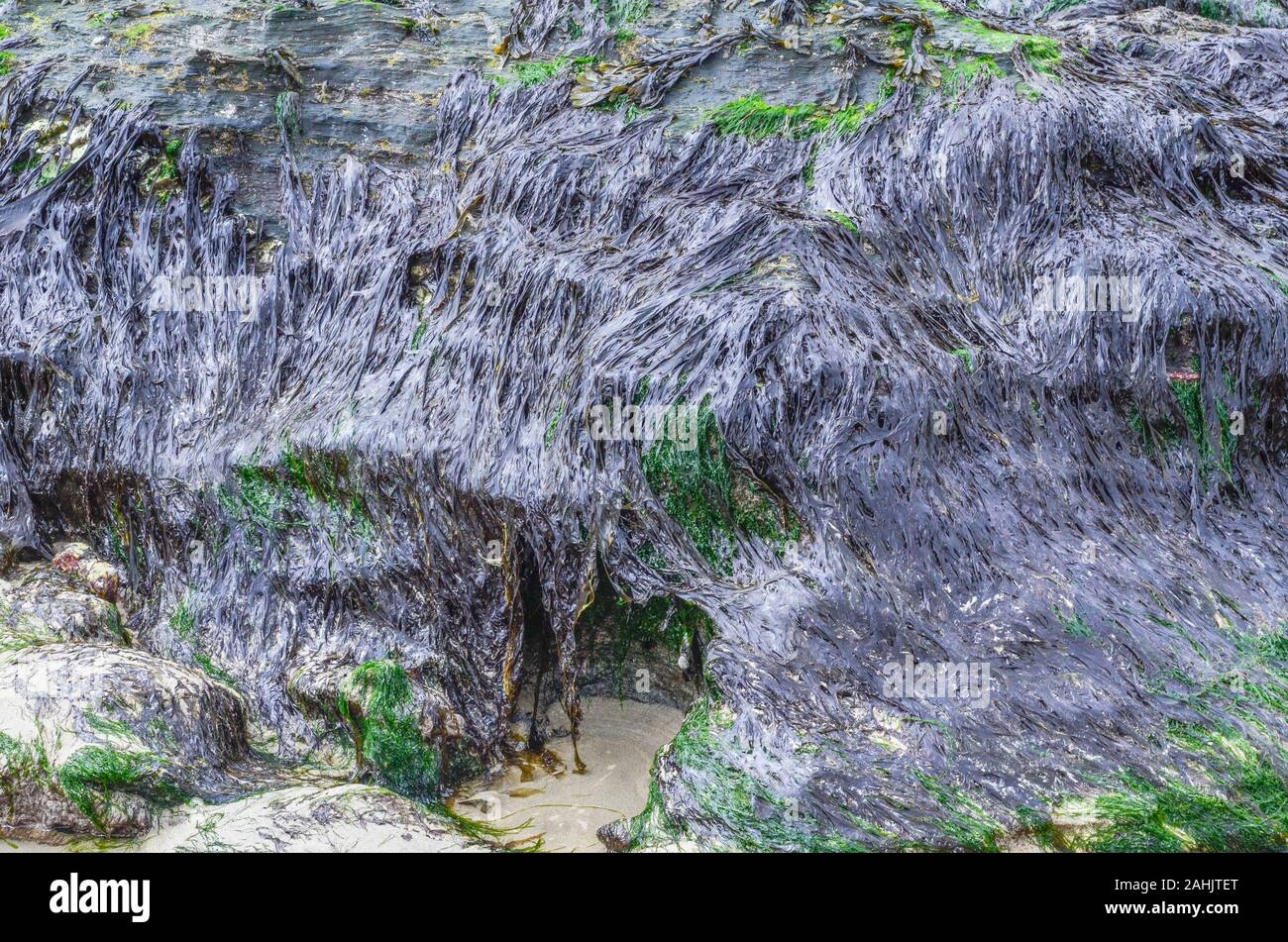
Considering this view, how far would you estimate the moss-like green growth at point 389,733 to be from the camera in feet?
10.6

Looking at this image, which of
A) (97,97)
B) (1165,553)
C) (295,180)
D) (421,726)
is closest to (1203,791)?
(1165,553)

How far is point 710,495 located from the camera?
10.7ft

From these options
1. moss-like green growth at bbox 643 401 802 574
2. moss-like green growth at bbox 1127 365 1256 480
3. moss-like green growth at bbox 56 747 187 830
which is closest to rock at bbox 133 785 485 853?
moss-like green growth at bbox 56 747 187 830

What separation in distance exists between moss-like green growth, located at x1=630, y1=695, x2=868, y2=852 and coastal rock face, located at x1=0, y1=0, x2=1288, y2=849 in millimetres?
16

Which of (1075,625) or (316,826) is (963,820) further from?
(316,826)

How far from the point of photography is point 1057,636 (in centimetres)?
299

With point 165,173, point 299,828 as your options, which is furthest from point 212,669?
point 165,173

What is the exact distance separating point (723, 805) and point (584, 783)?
0.70 m

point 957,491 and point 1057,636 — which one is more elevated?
point 957,491

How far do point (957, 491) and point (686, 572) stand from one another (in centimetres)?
87

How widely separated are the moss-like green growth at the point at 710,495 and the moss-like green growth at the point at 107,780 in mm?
1661

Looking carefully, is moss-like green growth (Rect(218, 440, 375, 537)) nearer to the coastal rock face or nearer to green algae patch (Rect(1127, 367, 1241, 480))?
the coastal rock face

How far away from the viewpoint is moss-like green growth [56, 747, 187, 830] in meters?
2.89

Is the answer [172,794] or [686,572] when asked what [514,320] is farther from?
[172,794]
